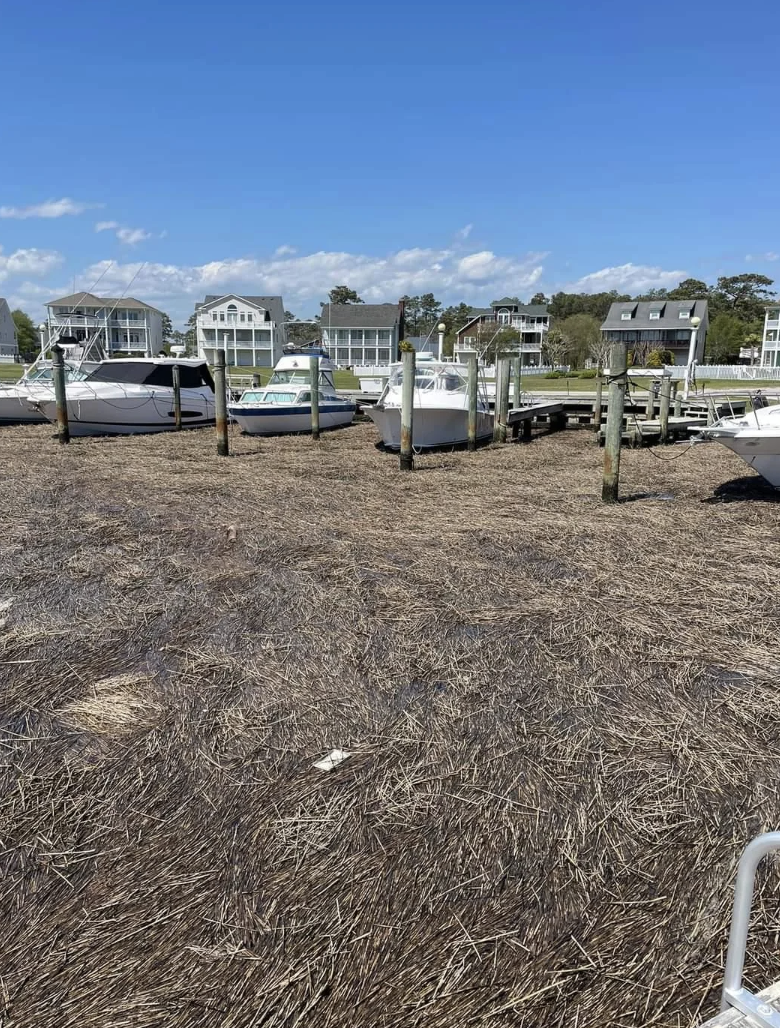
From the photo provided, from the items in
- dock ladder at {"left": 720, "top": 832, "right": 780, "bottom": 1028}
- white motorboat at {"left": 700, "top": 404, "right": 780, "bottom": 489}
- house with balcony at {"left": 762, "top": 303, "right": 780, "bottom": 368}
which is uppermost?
house with balcony at {"left": 762, "top": 303, "right": 780, "bottom": 368}

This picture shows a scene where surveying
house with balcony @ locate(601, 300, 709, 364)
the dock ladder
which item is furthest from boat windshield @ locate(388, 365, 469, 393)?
house with balcony @ locate(601, 300, 709, 364)

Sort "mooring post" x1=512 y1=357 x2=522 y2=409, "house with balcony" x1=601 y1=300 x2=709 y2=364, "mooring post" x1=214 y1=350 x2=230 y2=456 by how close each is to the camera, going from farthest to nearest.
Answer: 1. "house with balcony" x1=601 y1=300 x2=709 y2=364
2. "mooring post" x1=512 y1=357 x2=522 y2=409
3. "mooring post" x1=214 y1=350 x2=230 y2=456

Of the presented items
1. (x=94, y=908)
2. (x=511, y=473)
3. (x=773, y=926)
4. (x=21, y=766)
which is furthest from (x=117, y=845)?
(x=511, y=473)

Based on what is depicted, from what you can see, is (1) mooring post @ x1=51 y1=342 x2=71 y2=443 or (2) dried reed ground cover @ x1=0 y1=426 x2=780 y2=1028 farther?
(1) mooring post @ x1=51 y1=342 x2=71 y2=443

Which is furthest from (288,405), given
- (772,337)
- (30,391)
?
(772,337)

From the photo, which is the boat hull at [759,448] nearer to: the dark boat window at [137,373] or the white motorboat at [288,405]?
the white motorboat at [288,405]

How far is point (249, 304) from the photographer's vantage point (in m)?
80.6

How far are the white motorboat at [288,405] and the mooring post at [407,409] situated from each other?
5.62m

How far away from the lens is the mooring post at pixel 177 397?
19.2 meters

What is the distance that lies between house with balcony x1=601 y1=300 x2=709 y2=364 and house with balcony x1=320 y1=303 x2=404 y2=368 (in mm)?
23411

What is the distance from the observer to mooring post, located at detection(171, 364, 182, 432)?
63.0 ft

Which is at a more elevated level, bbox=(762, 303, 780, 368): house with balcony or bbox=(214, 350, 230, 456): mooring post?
bbox=(762, 303, 780, 368): house with balcony

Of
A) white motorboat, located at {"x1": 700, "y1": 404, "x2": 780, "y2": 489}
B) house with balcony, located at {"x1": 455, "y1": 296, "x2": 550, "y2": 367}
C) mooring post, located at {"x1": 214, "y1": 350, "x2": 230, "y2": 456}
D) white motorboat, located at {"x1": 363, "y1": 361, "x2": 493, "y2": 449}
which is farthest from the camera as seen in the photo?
house with balcony, located at {"x1": 455, "y1": 296, "x2": 550, "y2": 367}

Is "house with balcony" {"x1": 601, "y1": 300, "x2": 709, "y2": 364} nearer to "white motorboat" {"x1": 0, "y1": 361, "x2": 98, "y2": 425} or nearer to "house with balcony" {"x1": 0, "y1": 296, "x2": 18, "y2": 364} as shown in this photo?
"white motorboat" {"x1": 0, "y1": 361, "x2": 98, "y2": 425}
